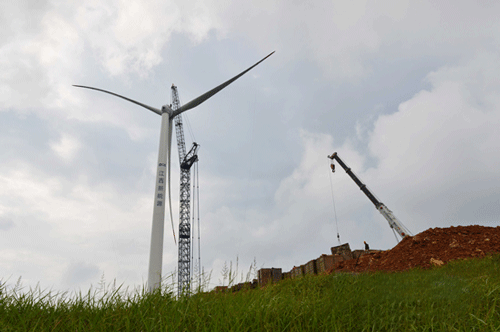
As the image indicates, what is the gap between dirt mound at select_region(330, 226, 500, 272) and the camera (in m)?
16.1

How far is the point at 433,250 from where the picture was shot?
17422mm

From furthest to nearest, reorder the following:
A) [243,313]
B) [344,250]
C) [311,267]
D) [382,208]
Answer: [382,208]
[344,250]
[311,267]
[243,313]

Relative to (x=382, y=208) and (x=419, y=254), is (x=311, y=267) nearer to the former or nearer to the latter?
(x=419, y=254)

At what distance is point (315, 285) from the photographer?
9.16 meters

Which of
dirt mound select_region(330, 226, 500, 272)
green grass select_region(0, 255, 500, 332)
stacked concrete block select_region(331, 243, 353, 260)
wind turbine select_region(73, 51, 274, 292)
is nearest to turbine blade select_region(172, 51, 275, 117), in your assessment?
wind turbine select_region(73, 51, 274, 292)

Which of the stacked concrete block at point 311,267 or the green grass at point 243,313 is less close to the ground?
the stacked concrete block at point 311,267

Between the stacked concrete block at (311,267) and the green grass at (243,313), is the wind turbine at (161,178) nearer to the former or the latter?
the stacked concrete block at (311,267)

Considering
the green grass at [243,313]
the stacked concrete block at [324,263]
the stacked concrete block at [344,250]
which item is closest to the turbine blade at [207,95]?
the stacked concrete block at [324,263]

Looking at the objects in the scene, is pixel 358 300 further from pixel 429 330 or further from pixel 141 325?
pixel 141 325

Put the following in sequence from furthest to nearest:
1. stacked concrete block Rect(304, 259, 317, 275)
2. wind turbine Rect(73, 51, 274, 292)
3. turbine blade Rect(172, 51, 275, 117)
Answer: turbine blade Rect(172, 51, 275, 117) < wind turbine Rect(73, 51, 274, 292) < stacked concrete block Rect(304, 259, 317, 275)

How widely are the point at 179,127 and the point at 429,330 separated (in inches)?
2242

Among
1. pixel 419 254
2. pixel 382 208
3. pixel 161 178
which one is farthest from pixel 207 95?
pixel 382 208

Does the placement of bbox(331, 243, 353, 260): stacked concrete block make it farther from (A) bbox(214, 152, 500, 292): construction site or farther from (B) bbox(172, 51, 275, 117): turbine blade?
(B) bbox(172, 51, 275, 117): turbine blade

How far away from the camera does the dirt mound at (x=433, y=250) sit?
1606 centimetres
